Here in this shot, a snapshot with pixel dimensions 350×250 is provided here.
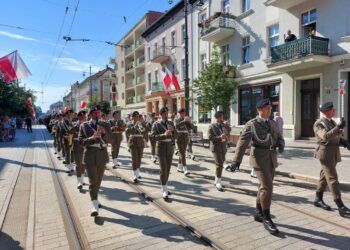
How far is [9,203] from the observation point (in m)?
6.89

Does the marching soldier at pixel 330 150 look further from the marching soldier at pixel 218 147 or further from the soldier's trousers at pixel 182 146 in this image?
the soldier's trousers at pixel 182 146

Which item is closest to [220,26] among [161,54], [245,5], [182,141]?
[245,5]

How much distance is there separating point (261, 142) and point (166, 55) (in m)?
28.0

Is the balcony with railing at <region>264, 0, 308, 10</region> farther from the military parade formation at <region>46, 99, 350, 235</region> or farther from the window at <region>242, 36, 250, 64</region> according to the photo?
the military parade formation at <region>46, 99, 350, 235</region>

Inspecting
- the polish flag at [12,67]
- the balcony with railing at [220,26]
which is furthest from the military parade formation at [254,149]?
the balcony with railing at [220,26]

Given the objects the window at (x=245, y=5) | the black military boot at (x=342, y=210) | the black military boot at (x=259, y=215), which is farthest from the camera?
the window at (x=245, y=5)

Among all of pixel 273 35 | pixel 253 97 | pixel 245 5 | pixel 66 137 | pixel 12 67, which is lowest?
pixel 66 137

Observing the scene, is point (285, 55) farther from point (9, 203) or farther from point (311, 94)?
point (9, 203)

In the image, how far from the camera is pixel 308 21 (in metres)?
15.7

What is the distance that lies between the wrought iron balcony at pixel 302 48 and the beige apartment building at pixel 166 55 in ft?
37.4

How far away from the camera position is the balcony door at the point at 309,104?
1578cm

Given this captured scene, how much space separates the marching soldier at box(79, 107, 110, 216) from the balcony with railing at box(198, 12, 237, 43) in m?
16.6

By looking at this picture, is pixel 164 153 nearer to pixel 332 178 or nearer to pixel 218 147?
pixel 218 147

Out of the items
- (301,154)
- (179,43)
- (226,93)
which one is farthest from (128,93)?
(301,154)
